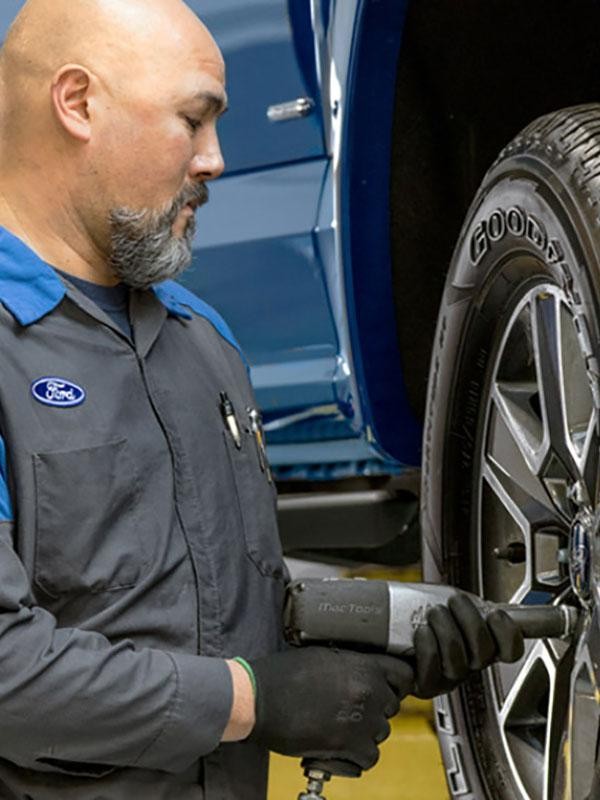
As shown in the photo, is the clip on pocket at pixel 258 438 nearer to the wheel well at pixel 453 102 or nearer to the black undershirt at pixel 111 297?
the black undershirt at pixel 111 297

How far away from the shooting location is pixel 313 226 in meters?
2.25

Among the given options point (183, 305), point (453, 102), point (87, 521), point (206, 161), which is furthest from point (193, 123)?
point (453, 102)

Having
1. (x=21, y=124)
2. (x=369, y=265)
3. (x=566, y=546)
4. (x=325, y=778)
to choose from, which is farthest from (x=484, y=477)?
(x=21, y=124)

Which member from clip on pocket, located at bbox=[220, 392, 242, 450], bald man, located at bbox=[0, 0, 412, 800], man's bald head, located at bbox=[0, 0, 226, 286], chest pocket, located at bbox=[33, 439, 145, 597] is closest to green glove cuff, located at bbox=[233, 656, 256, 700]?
bald man, located at bbox=[0, 0, 412, 800]

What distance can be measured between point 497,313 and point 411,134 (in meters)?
0.41

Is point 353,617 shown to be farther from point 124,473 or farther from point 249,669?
point 124,473

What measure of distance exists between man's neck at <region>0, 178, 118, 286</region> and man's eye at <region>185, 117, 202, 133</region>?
174mm

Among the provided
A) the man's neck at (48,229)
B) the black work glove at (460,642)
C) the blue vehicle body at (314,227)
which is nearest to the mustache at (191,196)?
the man's neck at (48,229)

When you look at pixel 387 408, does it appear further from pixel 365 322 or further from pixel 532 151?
pixel 532 151

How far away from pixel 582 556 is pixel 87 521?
1.84 ft

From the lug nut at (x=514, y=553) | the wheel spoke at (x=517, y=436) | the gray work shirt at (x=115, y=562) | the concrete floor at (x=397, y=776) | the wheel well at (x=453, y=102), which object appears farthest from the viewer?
the concrete floor at (x=397, y=776)

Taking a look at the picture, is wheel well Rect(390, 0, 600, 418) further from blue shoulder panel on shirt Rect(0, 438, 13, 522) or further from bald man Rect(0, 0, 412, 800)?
blue shoulder panel on shirt Rect(0, 438, 13, 522)

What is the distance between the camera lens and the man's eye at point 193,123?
187cm

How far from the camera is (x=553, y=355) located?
1.87 metres
